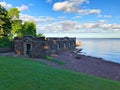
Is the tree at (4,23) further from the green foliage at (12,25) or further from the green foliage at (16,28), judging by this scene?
A: the green foliage at (16,28)

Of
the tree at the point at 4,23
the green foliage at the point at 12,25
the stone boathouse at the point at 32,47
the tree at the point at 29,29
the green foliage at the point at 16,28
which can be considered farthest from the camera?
the tree at the point at 29,29

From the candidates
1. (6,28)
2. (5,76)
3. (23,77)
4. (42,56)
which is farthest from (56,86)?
(6,28)

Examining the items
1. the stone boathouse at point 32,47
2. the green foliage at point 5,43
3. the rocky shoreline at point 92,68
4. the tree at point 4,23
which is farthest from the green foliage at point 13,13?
the rocky shoreline at point 92,68

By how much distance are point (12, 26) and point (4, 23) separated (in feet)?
12.6

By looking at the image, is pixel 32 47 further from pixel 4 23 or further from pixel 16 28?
pixel 16 28

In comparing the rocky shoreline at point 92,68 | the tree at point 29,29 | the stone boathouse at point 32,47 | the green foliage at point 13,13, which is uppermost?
the green foliage at point 13,13

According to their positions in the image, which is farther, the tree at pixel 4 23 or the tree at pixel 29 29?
the tree at pixel 29 29

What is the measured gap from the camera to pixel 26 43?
3919 centimetres

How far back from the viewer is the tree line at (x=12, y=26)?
5062cm

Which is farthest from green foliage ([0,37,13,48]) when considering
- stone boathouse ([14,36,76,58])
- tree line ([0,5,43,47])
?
stone boathouse ([14,36,76,58])

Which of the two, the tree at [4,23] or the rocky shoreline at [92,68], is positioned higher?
the tree at [4,23]

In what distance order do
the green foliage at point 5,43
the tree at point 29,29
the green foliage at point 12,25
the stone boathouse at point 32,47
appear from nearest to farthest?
the stone boathouse at point 32,47
the green foliage at point 5,43
the green foliage at point 12,25
the tree at point 29,29

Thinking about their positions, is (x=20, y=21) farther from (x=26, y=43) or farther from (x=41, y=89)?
(x=41, y=89)

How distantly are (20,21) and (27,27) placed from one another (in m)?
3.12
